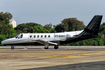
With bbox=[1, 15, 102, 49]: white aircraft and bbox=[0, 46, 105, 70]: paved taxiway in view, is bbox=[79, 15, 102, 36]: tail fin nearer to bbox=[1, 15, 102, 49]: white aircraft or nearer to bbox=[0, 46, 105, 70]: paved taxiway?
bbox=[1, 15, 102, 49]: white aircraft

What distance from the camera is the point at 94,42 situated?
2689 inches

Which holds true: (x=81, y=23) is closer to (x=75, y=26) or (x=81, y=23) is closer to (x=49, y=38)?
(x=75, y=26)

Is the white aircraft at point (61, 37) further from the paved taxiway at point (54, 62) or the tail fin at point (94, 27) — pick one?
the paved taxiway at point (54, 62)

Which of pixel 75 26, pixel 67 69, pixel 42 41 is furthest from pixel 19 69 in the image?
pixel 75 26

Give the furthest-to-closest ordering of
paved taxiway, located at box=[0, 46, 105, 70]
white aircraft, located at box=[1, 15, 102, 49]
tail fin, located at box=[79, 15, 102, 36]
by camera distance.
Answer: white aircraft, located at box=[1, 15, 102, 49]
tail fin, located at box=[79, 15, 102, 36]
paved taxiway, located at box=[0, 46, 105, 70]

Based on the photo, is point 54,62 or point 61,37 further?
point 61,37

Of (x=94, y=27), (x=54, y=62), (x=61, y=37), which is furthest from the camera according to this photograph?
(x=61, y=37)

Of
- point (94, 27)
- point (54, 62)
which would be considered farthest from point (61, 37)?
point (54, 62)

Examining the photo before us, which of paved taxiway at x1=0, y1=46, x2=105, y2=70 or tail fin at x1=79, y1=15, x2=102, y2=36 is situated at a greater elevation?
tail fin at x1=79, y1=15, x2=102, y2=36

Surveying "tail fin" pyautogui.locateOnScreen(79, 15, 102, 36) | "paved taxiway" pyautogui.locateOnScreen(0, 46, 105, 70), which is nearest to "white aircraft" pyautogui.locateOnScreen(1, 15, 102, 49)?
"tail fin" pyautogui.locateOnScreen(79, 15, 102, 36)

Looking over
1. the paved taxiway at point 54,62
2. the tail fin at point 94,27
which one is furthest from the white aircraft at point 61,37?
the paved taxiway at point 54,62

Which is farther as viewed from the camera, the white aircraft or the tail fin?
the white aircraft


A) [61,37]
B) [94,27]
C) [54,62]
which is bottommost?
[54,62]

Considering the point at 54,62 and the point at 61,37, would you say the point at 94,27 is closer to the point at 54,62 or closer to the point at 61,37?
the point at 61,37
